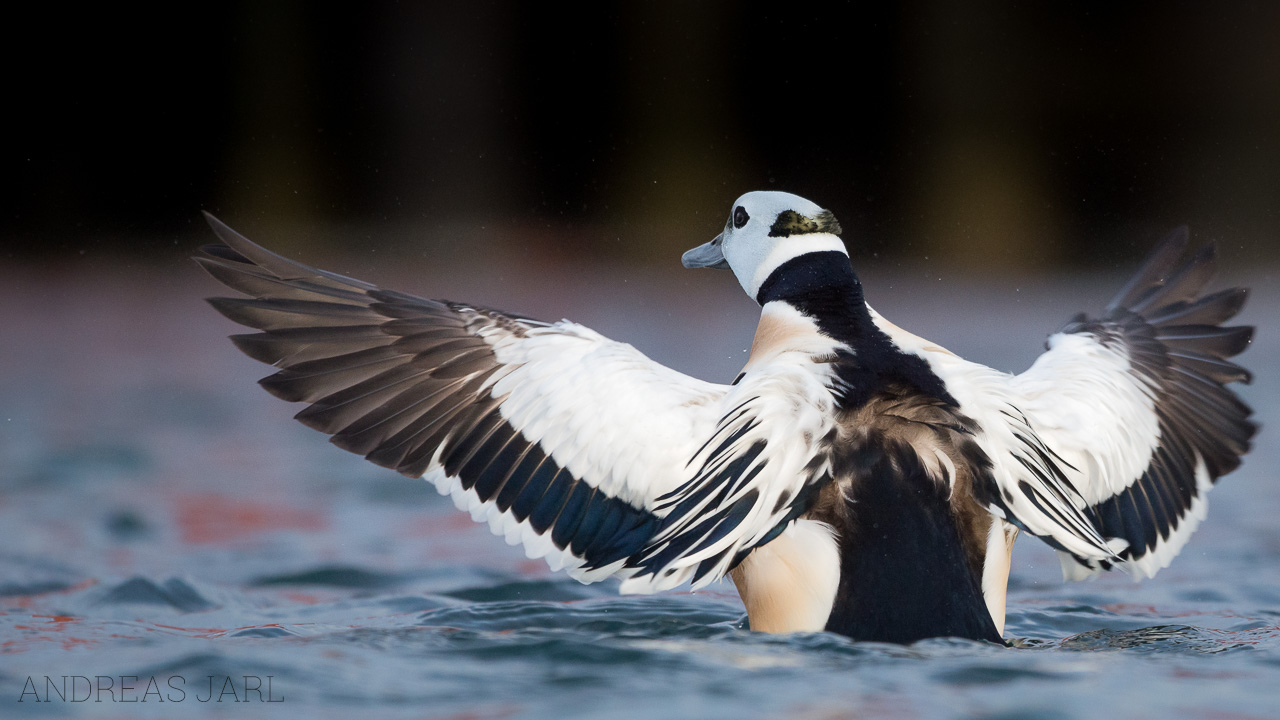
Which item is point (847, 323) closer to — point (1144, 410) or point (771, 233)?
point (771, 233)

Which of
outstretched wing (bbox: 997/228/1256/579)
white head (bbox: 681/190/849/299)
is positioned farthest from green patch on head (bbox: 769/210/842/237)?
outstretched wing (bbox: 997/228/1256/579)

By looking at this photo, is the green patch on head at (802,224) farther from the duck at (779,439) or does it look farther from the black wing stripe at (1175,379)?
the black wing stripe at (1175,379)

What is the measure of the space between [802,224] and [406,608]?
79.7 inches

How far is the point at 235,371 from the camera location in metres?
11.5

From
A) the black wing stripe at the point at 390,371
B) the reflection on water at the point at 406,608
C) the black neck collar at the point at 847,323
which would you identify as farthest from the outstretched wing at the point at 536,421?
the reflection on water at the point at 406,608

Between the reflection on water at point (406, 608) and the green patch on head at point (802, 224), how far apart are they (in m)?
1.37

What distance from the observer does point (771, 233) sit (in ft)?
16.6

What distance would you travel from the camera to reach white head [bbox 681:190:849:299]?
16.2 ft

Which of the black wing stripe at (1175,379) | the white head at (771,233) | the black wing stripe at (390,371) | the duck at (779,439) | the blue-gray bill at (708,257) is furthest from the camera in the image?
the blue-gray bill at (708,257)

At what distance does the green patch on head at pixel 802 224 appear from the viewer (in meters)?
4.94

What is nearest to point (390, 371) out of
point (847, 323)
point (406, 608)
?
point (406, 608)

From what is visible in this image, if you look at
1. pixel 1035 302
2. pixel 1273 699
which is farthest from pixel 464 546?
pixel 1035 302

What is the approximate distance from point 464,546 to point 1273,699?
12.3 feet

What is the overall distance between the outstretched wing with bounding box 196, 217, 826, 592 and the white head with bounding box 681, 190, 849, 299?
809 mm
